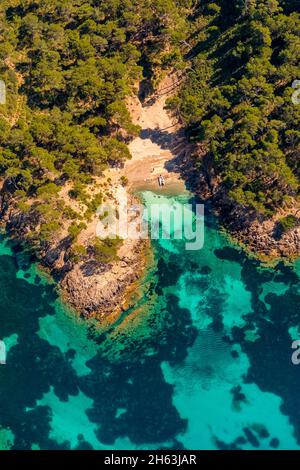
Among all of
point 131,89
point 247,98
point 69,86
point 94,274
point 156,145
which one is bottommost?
point 94,274

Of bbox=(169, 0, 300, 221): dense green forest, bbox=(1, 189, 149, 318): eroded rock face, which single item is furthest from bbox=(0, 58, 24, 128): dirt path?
bbox=(169, 0, 300, 221): dense green forest

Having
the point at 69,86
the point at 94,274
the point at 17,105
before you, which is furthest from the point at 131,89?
the point at 94,274

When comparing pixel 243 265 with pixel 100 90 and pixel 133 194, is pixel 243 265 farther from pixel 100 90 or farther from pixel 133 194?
pixel 100 90

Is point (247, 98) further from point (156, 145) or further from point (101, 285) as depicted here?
point (101, 285)

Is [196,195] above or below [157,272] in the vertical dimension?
above

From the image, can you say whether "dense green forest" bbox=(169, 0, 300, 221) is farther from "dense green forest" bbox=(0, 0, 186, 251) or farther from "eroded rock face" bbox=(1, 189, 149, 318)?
"eroded rock face" bbox=(1, 189, 149, 318)
